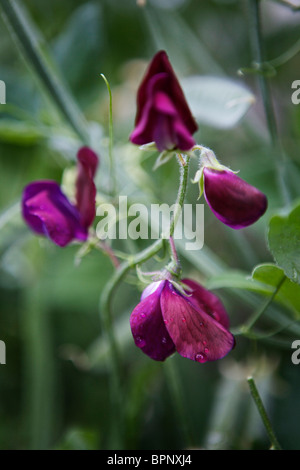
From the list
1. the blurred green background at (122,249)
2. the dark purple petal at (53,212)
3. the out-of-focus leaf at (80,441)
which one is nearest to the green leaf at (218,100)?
the blurred green background at (122,249)

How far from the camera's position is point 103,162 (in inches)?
25.9

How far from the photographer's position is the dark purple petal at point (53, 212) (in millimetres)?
490

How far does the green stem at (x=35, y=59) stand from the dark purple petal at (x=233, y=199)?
28 cm

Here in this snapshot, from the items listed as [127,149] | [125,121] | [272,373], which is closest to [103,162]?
[127,149]

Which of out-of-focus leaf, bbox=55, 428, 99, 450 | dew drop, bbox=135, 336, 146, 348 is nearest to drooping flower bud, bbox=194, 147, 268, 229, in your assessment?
dew drop, bbox=135, 336, 146, 348

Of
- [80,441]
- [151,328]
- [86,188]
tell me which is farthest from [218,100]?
[80,441]

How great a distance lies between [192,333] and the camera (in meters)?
0.38

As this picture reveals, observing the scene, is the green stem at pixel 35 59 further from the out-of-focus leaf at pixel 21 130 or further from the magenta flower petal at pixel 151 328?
the magenta flower petal at pixel 151 328

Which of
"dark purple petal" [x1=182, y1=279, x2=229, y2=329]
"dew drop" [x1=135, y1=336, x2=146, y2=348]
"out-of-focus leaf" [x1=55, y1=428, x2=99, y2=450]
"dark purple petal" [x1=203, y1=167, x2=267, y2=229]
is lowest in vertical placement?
"out-of-focus leaf" [x1=55, y1=428, x2=99, y2=450]

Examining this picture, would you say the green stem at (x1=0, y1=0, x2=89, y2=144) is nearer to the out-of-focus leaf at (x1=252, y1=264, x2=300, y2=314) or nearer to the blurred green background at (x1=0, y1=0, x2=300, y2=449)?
the blurred green background at (x1=0, y1=0, x2=300, y2=449)

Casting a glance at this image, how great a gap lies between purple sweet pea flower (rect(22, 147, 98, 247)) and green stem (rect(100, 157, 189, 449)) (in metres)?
0.06

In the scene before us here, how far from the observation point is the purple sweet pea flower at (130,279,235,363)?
38 centimetres

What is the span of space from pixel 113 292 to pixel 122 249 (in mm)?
416
